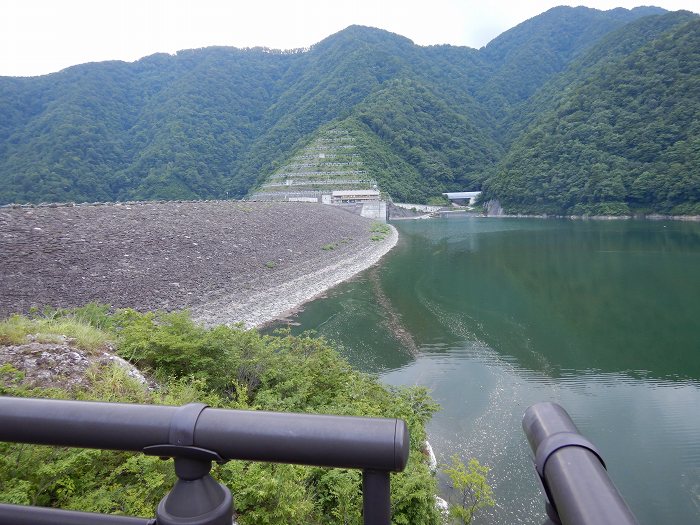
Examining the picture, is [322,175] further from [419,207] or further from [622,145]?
[622,145]

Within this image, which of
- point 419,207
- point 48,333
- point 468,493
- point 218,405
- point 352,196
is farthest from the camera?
point 419,207

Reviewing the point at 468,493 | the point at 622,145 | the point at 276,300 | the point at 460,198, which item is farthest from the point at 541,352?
the point at 460,198

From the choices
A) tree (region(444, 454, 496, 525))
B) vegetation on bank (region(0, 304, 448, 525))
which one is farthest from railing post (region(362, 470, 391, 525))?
tree (region(444, 454, 496, 525))

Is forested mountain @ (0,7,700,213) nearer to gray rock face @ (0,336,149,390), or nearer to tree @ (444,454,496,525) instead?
tree @ (444,454,496,525)

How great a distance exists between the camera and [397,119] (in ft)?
355

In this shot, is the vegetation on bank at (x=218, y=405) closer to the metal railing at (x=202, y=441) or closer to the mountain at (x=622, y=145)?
the metal railing at (x=202, y=441)

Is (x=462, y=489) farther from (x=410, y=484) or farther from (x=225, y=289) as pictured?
(x=225, y=289)

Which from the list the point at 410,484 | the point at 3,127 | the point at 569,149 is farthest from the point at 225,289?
the point at 3,127

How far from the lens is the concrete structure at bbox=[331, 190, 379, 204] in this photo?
68125mm

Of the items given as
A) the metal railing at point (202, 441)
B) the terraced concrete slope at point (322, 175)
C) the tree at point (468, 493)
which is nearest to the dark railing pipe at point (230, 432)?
the metal railing at point (202, 441)

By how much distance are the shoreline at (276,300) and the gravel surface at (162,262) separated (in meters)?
0.05

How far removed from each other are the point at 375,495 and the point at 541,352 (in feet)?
46.4

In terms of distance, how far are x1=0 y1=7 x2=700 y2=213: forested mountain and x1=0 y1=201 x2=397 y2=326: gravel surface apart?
53.7 meters

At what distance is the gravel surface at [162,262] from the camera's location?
1404 cm
